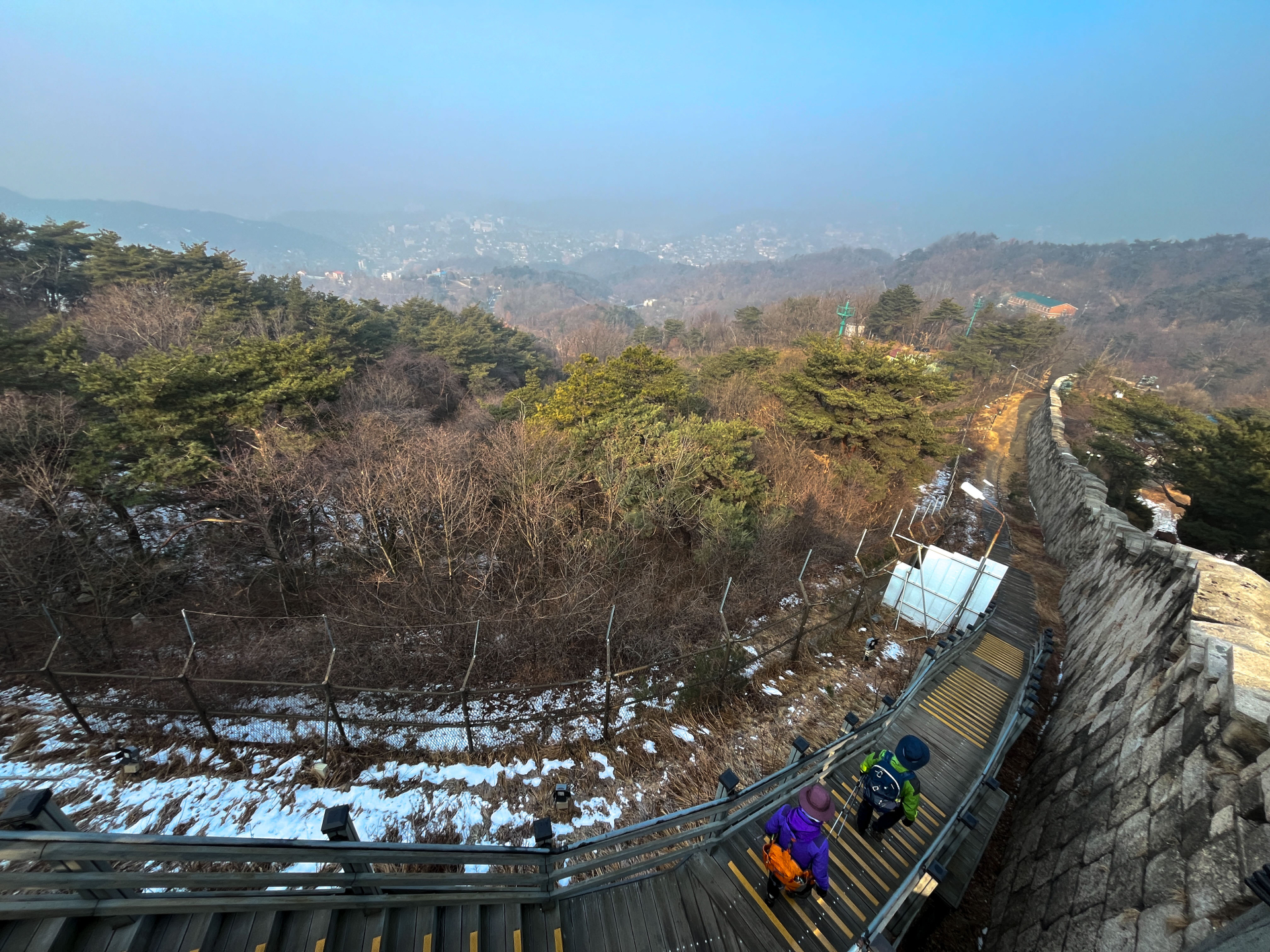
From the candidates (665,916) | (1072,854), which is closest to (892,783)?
(1072,854)

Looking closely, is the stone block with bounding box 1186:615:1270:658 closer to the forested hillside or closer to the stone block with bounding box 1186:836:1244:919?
the stone block with bounding box 1186:836:1244:919

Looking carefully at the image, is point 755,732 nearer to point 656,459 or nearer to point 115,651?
point 656,459

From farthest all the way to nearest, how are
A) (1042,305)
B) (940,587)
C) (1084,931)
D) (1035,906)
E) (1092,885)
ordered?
(1042,305), (940,587), (1035,906), (1092,885), (1084,931)

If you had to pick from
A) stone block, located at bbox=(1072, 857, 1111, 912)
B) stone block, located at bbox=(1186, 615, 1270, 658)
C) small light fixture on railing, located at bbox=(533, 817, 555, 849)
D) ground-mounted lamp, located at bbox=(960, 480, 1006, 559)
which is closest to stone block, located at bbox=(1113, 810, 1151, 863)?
stone block, located at bbox=(1072, 857, 1111, 912)

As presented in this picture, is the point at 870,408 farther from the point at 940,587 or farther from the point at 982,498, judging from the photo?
the point at 982,498

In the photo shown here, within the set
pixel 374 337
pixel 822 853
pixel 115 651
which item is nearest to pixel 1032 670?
pixel 822 853

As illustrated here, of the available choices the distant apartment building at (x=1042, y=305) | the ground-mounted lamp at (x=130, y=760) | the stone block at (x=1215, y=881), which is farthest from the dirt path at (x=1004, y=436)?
the distant apartment building at (x=1042, y=305)
